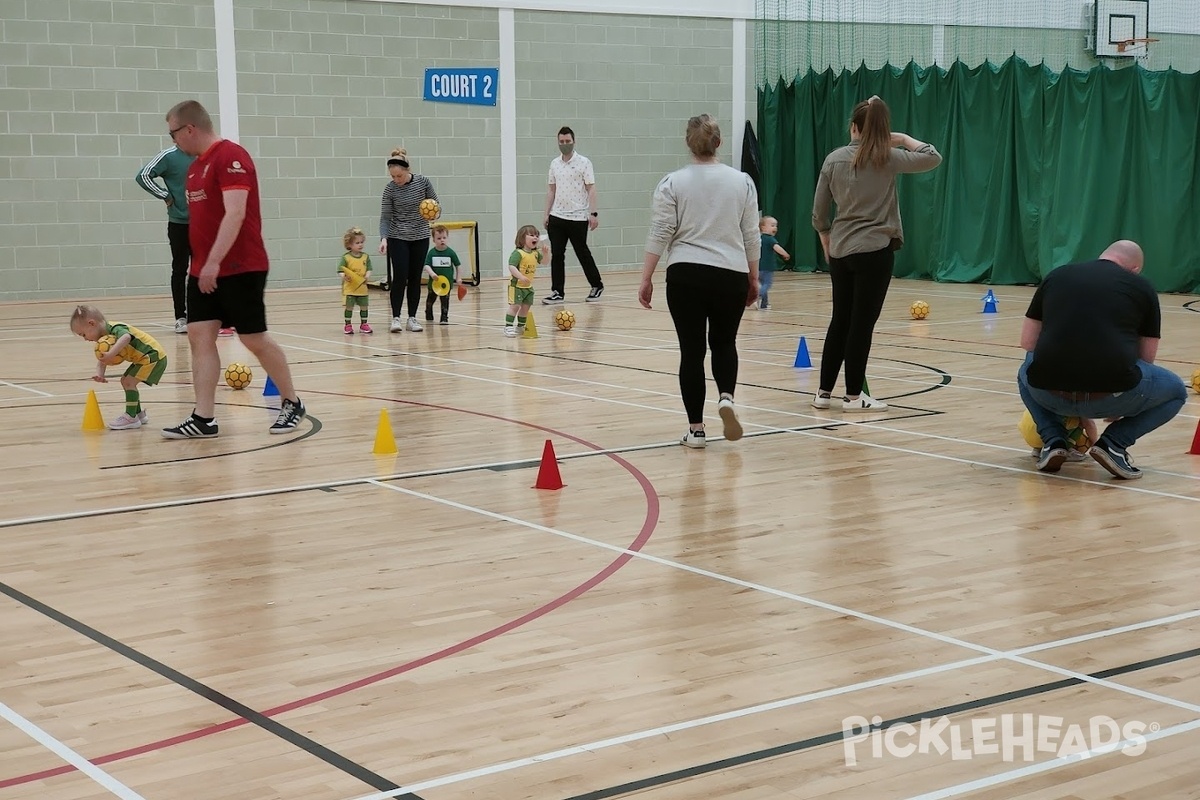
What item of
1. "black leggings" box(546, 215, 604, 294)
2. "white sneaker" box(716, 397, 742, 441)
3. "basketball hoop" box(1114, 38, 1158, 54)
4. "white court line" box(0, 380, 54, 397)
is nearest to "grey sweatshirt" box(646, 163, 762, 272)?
"white sneaker" box(716, 397, 742, 441)

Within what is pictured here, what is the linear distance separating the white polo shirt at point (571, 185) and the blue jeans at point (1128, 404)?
9.87 meters

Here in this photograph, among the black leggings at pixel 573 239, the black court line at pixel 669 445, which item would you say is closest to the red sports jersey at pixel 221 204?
the black court line at pixel 669 445

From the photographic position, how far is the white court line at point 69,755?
3.05 meters

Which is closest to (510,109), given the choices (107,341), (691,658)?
(107,341)

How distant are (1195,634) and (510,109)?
15.9 m

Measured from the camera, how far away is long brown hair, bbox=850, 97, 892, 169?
7609 mm

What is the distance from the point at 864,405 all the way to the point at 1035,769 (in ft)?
17.1

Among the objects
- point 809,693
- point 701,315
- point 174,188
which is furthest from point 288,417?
point 174,188

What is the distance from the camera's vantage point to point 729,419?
7.06 m

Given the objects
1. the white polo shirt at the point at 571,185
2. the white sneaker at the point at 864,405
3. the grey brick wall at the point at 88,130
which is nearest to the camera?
the white sneaker at the point at 864,405

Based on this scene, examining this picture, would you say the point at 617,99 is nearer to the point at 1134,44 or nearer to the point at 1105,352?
the point at 1134,44

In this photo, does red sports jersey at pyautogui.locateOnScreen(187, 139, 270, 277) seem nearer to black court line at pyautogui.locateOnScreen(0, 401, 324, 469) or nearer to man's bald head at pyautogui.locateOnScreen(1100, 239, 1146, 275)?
black court line at pyautogui.locateOnScreen(0, 401, 324, 469)

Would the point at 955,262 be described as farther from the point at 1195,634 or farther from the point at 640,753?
the point at 640,753

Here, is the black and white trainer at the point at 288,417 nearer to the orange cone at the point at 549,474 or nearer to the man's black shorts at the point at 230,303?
the man's black shorts at the point at 230,303
